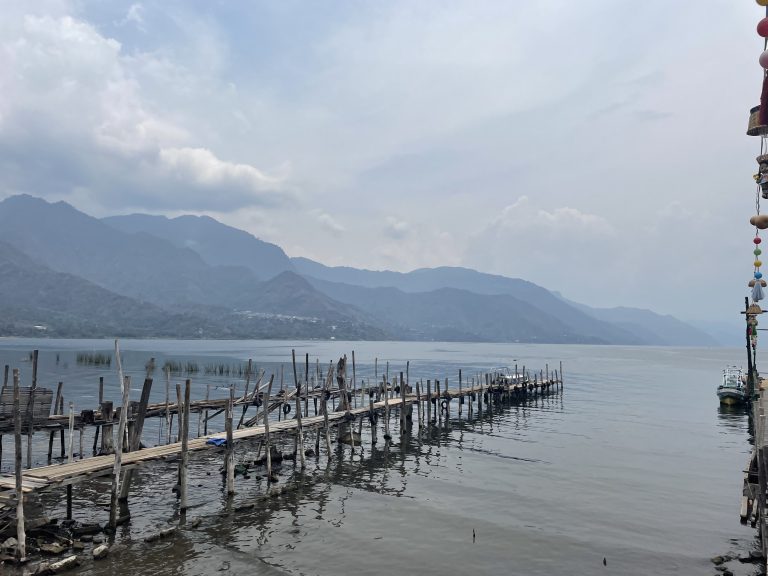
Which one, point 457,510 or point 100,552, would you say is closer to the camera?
point 100,552

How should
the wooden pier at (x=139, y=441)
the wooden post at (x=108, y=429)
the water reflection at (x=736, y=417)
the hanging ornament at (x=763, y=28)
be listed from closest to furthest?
1. the hanging ornament at (x=763, y=28)
2. the wooden pier at (x=139, y=441)
3. the wooden post at (x=108, y=429)
4. the water reflection at (x=736, y=417)

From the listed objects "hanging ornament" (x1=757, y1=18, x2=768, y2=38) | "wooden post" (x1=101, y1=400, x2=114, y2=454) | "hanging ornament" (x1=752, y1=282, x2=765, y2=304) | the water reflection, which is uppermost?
"hanging ornament" (x1=757, y1=18, x2=768, y2=38)

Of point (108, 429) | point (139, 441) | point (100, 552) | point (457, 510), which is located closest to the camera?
point (100, 552)

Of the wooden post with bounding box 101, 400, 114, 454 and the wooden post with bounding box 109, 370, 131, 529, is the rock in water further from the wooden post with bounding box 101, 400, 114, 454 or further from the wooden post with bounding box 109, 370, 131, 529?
the wooden post with bounding box 101, 400, 114, 454

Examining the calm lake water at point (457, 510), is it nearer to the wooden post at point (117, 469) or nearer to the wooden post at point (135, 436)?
the wooden post at point (117, 469)

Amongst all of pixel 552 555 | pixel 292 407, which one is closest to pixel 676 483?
pixel 552 555

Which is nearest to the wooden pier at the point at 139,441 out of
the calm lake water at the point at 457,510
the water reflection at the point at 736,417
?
the calm lake water at the point at 457,510

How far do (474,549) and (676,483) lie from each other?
1611 cm

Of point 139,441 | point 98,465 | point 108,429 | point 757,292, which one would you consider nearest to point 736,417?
point 757,292

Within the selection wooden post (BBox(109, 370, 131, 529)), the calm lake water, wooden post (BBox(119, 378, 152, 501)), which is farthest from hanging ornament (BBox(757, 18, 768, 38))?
wooden post (BBox(119, 378, 152, 501))

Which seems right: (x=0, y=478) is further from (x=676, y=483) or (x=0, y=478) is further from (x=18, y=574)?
(x=676, y=483)

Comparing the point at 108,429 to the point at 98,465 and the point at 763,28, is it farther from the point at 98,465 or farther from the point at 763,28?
the point at 763,28

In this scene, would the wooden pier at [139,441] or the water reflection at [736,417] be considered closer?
the wooden pier at [139,441]

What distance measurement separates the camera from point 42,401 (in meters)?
25.7
